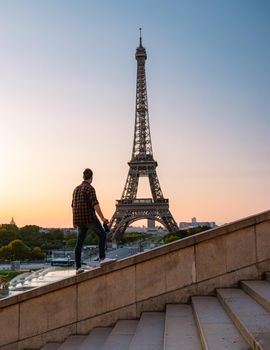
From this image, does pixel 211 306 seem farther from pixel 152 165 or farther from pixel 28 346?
pixel 152 165

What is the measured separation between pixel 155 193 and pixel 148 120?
506 inches

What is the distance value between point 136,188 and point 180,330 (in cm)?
6449

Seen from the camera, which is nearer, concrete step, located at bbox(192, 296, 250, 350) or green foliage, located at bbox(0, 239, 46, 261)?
concrete step, located at bbox(192, 296, 250, 350)

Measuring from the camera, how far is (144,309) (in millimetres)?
7562

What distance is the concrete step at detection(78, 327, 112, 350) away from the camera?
20.8 feet

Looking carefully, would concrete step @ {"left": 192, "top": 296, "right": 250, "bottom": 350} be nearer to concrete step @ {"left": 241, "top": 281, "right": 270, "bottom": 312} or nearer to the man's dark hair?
concrete step @ {"left": 241, "top": 281, "right": 270, "bottom": 312}

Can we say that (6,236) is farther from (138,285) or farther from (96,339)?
(96,339)

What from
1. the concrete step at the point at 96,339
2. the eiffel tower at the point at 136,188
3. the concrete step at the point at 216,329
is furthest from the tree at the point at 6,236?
the concrete step at the point at 216,329

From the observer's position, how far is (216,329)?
17.3 feet

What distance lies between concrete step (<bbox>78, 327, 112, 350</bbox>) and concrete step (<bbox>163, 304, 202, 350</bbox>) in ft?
3.28

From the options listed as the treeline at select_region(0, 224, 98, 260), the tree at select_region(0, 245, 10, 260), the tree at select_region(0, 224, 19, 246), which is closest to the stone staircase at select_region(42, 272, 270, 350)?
the treeline at select_region(0, 224, 98, 260)

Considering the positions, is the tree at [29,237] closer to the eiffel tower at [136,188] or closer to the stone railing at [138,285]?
the eiffel tower at [136,188]

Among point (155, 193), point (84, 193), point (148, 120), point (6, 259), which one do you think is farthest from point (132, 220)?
point (84, 193)

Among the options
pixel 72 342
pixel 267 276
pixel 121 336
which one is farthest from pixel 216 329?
pixel 72 342
